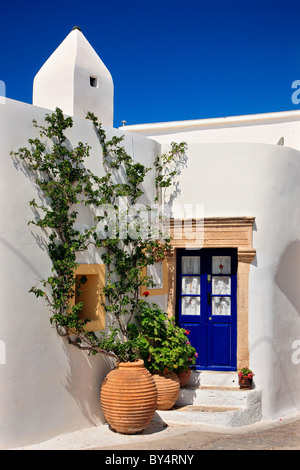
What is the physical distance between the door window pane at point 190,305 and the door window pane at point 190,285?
98mm

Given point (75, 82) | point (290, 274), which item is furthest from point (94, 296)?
point (290, 274)

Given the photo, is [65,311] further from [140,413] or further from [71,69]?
[71,69]

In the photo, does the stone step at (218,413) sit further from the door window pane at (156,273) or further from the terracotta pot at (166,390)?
the door window pane at (156,273)

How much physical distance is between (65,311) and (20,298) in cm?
73

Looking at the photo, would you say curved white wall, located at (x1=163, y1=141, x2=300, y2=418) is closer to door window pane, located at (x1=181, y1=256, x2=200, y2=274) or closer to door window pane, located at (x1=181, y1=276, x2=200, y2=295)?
door window pane, located at (x1=181, y1=256, x2=200, y2=274)

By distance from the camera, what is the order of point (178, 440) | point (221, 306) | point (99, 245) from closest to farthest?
point (178, 440) → point (99, 245) → point (221, 306)

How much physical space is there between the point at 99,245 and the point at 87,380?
1.83m

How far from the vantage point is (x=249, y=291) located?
8.54 metres

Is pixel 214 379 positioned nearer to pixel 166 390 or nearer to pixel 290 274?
pixel 166 390

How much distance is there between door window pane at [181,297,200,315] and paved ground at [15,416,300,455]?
1.96 metres

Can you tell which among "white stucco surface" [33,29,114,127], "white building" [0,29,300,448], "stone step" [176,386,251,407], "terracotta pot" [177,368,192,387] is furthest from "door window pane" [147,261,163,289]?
"white stucco surface" [33,29,114,127]

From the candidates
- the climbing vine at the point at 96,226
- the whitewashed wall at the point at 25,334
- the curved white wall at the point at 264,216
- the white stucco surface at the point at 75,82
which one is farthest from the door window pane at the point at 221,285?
the white stucco surface at the point at 75,82

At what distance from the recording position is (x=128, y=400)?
692cm
